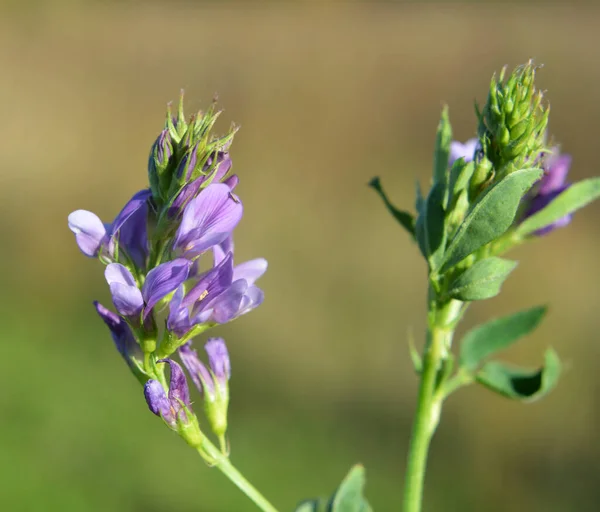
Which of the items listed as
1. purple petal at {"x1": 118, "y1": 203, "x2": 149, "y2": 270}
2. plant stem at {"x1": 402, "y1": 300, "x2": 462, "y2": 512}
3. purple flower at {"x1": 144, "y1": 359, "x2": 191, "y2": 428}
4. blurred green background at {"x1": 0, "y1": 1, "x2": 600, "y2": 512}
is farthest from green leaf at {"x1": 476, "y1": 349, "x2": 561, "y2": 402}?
blurred green background at {"x1": 0, "y1": 1, "x2": 600, "y2": 512}

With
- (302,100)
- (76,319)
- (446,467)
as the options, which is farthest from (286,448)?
(302,100)

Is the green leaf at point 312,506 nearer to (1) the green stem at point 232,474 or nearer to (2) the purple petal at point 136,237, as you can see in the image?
(1) the green stem at point 232,474

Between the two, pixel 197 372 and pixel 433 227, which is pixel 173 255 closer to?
pixel 197 372

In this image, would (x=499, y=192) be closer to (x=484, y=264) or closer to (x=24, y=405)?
(x=484, y=264)

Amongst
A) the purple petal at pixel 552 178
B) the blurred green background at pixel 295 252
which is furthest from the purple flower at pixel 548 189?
the blurred green background at pixel 295 252

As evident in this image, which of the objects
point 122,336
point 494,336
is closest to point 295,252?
point 494,336

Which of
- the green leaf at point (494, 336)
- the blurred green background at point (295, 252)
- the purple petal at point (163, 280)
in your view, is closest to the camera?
the purple petal at point (163, 280)

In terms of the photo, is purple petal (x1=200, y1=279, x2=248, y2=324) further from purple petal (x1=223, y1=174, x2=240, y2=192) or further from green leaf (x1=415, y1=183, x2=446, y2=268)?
green leaf (x1=415, y1=183, x2=446, y2=268)
